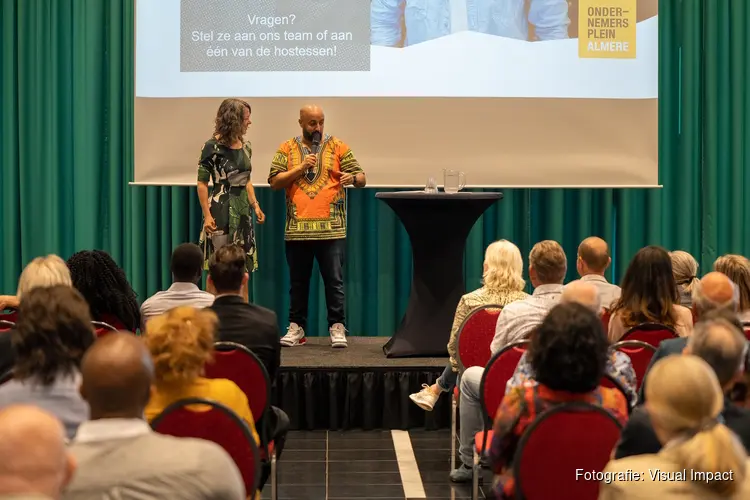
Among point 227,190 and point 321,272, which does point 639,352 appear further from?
point 227,190

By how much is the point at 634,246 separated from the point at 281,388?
3.07 meters

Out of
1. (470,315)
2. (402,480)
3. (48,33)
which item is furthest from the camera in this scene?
(48,33)

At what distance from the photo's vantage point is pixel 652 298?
3584mm

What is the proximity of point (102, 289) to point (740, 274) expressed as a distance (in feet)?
8.17

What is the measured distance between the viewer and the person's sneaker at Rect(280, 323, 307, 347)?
227 inches

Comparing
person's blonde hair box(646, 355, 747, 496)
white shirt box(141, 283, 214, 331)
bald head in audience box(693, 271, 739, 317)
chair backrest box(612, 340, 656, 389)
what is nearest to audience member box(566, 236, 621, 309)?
chair backrest box(612, 340, 656, 389)

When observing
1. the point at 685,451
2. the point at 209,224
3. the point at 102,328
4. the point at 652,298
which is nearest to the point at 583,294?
the point at 652,298

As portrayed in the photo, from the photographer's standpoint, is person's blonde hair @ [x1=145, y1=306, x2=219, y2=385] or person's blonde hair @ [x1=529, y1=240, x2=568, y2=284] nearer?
person's blonde hair @ [x1=145, y1=306, x2=219, y2=385]

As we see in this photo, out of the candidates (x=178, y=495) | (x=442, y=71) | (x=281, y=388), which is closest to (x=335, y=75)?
(x=442, y=71)

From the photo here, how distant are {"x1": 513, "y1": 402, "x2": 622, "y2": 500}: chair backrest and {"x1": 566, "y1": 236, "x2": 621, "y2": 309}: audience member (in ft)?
5.84

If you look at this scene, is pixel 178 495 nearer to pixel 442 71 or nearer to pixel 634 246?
pixel 442 71

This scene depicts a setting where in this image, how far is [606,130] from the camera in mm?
6523

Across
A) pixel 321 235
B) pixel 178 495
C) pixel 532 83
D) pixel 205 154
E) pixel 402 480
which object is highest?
pixel 532 83

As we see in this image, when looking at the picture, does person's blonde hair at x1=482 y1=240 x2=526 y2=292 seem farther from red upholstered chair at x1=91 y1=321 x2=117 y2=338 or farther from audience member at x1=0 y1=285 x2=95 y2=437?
audience member at x1=0 y1=285 x2=95 y2=437
